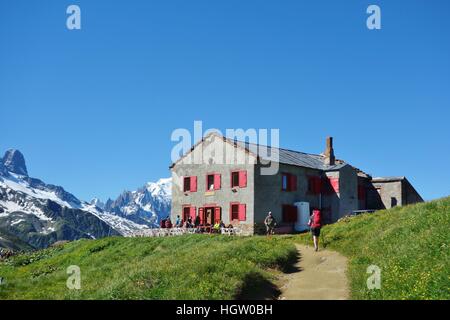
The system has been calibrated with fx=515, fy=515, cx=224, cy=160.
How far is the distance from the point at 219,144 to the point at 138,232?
1127 cm

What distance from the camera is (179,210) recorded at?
166 feet

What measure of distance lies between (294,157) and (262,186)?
7907 millimetres

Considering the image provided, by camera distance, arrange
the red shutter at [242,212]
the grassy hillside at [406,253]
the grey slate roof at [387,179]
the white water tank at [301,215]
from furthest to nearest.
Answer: the grey slate roof at [387,179]
the white water tank at [301,215]
the red shutter at [242,212]
the grassy hillside at [406,253]

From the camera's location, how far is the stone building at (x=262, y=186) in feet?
146

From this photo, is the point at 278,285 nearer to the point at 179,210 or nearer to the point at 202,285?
the point at 202,285

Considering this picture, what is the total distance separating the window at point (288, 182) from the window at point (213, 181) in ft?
19.0

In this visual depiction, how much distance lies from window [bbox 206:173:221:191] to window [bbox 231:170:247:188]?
68.0 inches

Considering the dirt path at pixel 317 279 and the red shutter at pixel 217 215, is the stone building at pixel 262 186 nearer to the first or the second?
the red shutter at pixel 217 215

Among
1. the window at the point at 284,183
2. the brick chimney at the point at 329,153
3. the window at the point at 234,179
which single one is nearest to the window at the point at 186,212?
the window at the point at 234,179

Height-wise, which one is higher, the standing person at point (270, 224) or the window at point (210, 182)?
the window at point (210, 182)

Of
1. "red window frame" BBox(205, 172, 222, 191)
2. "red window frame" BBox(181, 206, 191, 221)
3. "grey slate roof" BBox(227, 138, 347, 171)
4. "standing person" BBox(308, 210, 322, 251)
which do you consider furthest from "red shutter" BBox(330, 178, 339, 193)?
"standing person" BBox(308, 210, 322, 251)

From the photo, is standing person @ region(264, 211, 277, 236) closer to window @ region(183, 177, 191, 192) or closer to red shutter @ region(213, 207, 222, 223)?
red shutter @ region(213, 207, 222, 223)

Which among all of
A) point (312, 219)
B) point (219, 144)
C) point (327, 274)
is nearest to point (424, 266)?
point (327, 274)

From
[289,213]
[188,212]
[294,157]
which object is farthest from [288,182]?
[188,212]
